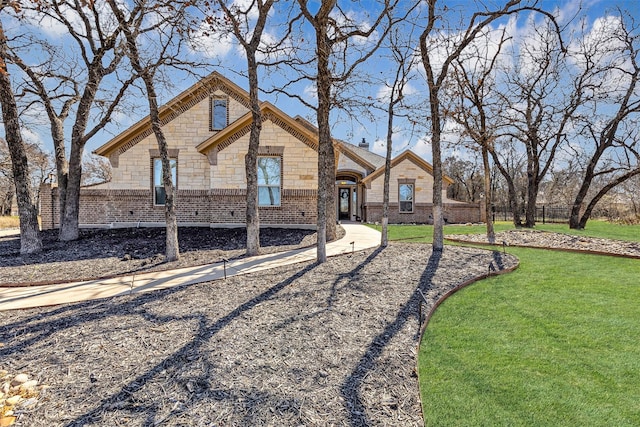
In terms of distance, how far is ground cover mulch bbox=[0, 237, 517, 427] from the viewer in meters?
2.40

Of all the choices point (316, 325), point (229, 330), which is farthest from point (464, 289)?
point (229, 330)

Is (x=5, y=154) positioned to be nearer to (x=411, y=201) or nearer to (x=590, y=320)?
(x=411, y=201)

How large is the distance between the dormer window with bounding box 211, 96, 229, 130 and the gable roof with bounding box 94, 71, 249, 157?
14.8 inches

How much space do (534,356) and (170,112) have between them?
1371cm

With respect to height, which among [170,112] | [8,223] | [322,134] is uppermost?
[170,112]

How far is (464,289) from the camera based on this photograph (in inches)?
207

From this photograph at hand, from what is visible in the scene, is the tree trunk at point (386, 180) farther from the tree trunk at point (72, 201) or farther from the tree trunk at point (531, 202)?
the tree trunk at point (531, 202)

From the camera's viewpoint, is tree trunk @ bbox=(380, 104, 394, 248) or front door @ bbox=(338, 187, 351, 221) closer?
tree trunk @ bbox=(380, 104, 394, 248)

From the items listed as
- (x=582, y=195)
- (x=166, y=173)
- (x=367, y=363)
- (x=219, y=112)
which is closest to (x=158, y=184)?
(x=219, y=112)

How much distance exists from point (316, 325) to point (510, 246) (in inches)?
296

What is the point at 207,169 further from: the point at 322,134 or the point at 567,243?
the point at 567,243

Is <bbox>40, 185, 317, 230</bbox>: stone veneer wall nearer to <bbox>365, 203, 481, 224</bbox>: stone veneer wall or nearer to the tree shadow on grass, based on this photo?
the tree shadow on grass

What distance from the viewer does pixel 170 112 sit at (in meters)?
13.0

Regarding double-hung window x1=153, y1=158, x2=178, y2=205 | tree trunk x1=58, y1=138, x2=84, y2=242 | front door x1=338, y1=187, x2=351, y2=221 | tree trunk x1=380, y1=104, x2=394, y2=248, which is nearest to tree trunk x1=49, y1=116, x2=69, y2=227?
tree trunk x1=58, y1=138, x2=84, y2=242
